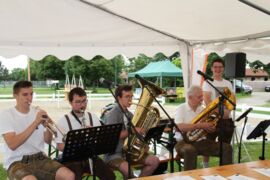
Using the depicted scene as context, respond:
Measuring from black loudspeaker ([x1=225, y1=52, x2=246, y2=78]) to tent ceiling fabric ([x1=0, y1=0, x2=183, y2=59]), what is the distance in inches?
43.1

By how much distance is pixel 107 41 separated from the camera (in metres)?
6.02

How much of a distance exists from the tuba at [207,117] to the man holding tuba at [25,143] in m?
1.94

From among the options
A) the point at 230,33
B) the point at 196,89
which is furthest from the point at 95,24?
the point at 230,33

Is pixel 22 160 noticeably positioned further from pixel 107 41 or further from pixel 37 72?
pixel 37 72

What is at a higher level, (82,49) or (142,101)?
(82,49)

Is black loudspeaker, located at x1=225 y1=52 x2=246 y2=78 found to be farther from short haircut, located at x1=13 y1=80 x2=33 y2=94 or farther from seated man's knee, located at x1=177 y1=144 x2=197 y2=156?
short haircut, located at x1=13 y1=80 x2=33 y2=94

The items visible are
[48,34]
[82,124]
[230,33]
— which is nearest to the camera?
[82,124]

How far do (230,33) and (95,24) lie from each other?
2.42 m

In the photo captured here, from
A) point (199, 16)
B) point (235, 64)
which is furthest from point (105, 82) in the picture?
point (235, 64)

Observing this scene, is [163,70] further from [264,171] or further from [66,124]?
[264,171]

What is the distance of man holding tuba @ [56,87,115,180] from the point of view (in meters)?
3.92

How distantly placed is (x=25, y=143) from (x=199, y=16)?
3.19 meters

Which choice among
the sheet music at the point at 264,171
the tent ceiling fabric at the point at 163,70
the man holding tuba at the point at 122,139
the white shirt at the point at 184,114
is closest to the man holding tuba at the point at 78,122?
the man holding tuba at the point at 122,139

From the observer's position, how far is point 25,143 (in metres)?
3.71
